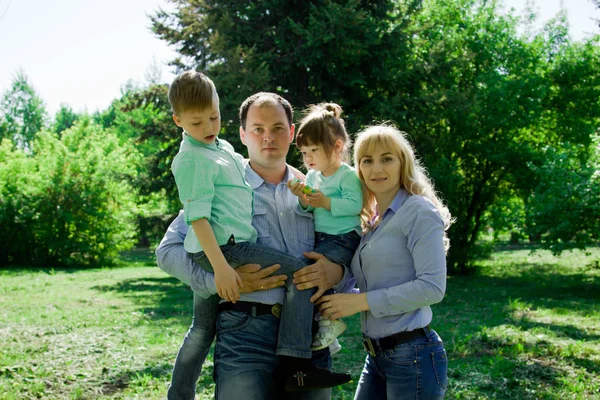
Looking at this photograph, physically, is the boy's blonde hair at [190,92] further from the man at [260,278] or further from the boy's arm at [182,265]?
the boy's arm at [182,265]

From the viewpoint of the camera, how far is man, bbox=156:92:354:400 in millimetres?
2402

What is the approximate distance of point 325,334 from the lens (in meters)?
2.57

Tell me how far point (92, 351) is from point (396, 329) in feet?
20.0

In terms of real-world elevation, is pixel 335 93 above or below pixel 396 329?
above

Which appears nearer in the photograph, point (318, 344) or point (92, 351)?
point (318, 344)

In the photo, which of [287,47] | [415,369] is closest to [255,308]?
[415,369]

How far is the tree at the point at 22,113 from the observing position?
185ft

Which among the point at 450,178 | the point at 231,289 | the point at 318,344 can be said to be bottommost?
the point at 318,344

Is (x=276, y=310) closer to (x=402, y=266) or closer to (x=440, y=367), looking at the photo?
(x=402, y=266)

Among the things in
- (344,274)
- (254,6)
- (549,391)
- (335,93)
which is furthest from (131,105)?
(344,274)

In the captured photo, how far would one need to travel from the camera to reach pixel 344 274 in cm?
273

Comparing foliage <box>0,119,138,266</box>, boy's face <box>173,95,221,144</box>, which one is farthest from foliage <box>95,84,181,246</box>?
boy's face <box>173,95,221,144</box>

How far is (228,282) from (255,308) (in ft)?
0.63

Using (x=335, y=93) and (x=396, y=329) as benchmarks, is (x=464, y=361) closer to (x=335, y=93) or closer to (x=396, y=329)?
(x=396, y=329)
